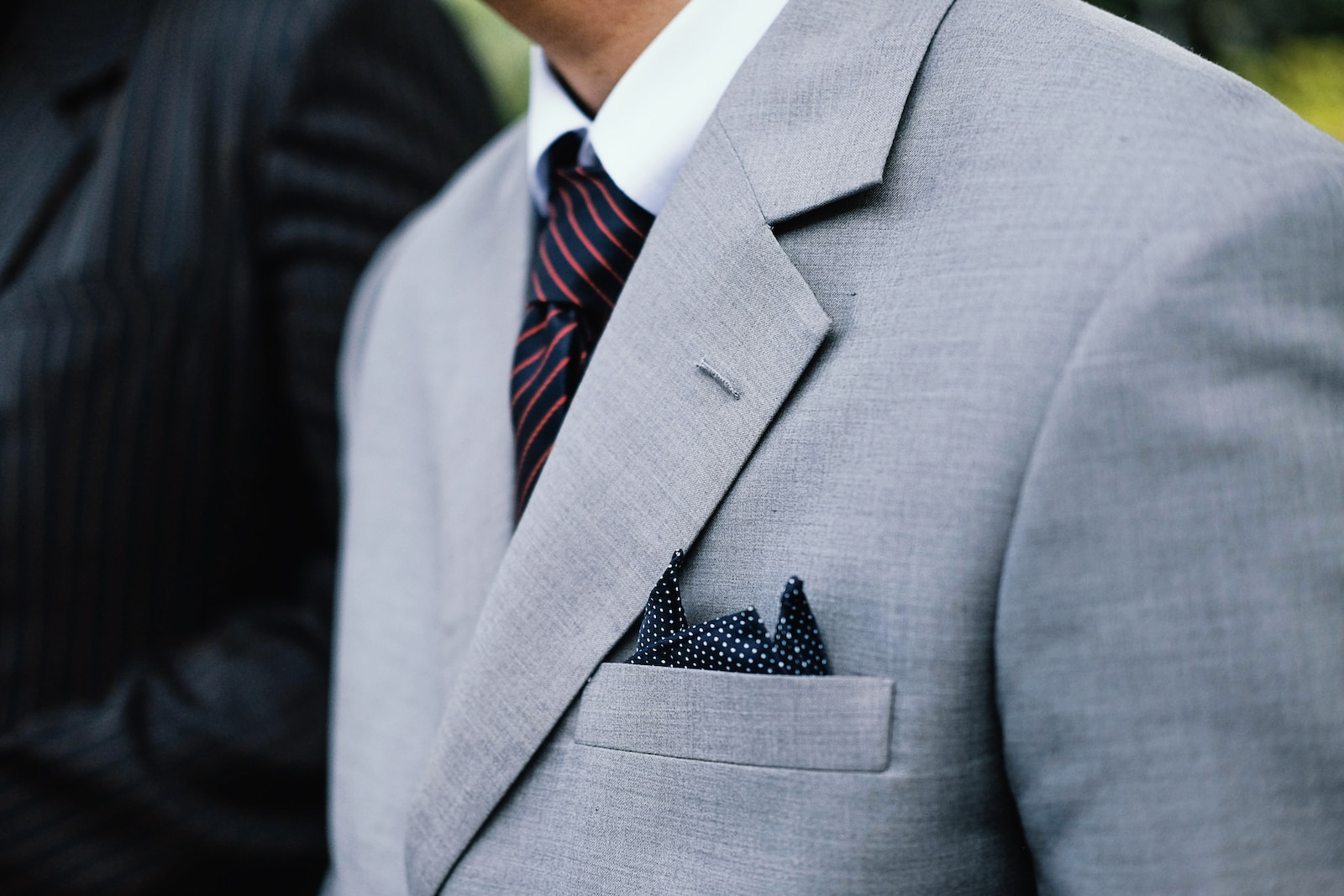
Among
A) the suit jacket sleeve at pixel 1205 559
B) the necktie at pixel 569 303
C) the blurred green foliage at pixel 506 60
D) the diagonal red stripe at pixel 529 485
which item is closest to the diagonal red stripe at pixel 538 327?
the necktie at pixel 569 303

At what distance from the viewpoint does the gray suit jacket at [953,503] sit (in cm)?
58

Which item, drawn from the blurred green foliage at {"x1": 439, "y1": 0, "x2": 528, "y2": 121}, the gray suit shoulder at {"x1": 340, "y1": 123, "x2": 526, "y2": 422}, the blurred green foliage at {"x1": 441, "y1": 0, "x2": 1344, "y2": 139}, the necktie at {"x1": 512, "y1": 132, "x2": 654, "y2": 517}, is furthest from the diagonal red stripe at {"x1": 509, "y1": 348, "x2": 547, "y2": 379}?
the blurred green foliage at {"x1": 439, "y1": 0, "x2": 528, "y2": 121}

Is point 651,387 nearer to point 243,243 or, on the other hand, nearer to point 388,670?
point 388,670

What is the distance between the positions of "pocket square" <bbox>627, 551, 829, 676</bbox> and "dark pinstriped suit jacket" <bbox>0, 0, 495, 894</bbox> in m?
0.76

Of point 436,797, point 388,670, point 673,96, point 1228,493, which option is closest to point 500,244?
point 673,96

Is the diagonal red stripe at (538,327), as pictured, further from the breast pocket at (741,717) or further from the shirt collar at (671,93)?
the breast pocket at (741,717)

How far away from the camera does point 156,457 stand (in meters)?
1.29

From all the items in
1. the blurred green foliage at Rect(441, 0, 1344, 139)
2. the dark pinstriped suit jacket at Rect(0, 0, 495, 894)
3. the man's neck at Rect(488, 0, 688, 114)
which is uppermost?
the man's neck at Rect(488, 0, 688, 114)

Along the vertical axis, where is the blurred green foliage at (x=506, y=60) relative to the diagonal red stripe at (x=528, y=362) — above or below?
below

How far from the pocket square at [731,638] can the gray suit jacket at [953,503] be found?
0.04ft

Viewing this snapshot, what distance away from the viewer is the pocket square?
26.1 inches

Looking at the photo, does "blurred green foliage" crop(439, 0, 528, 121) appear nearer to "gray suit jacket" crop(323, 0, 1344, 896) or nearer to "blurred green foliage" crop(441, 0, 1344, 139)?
"blurred green foliage" crop(441, 0, 1344, 139)

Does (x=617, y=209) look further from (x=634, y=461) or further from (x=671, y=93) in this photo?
(x=634, y=461)

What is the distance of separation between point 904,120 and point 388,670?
711 mm
